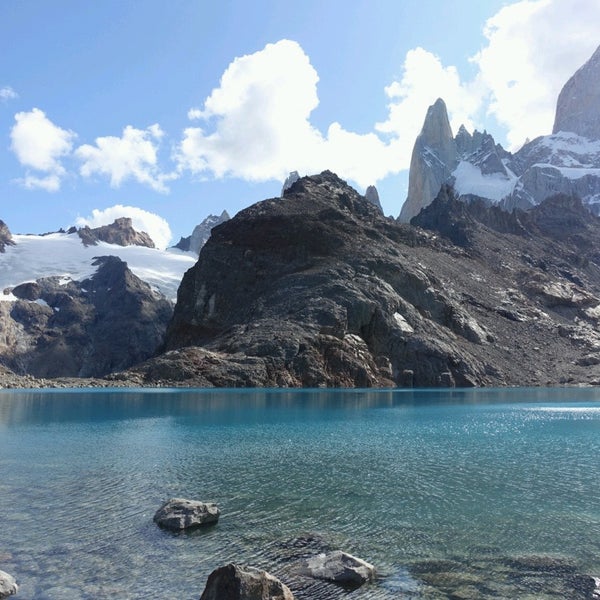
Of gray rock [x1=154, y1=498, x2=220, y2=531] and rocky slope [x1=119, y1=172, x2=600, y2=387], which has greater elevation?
rocky slope [x1=119, y1=172, x2=600, y2=387]

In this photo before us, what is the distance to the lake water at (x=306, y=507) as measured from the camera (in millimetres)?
16297

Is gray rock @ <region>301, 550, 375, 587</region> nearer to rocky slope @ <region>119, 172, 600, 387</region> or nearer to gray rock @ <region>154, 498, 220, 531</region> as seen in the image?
gray rock @ <region>154, 498, 220, 531</region>

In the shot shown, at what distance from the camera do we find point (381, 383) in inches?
5037

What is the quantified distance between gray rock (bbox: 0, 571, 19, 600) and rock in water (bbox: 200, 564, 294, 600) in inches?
200

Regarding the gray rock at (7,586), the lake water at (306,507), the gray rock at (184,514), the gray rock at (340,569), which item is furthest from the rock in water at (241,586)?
the gray rock at (184,514)

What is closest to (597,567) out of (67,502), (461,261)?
(67,502)

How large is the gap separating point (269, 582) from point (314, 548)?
526 cm

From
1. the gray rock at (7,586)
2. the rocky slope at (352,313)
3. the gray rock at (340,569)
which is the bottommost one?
the gray rock at (7,586)

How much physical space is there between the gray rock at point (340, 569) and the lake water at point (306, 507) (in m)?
0.33

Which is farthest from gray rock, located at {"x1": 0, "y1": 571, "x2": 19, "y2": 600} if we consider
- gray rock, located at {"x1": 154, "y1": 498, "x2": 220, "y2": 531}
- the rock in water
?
gray rock, located at {"x1": 154, "y1": 498, "x2": 220, "y2": 531}

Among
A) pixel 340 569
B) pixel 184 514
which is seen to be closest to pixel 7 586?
A: pixel 184 514

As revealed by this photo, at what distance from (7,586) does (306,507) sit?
11.3 m

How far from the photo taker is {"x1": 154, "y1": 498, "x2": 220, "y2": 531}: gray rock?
20.5 metres

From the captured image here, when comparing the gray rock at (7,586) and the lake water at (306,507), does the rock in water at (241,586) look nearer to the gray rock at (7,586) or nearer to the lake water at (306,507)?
the lake water at (306,507)
